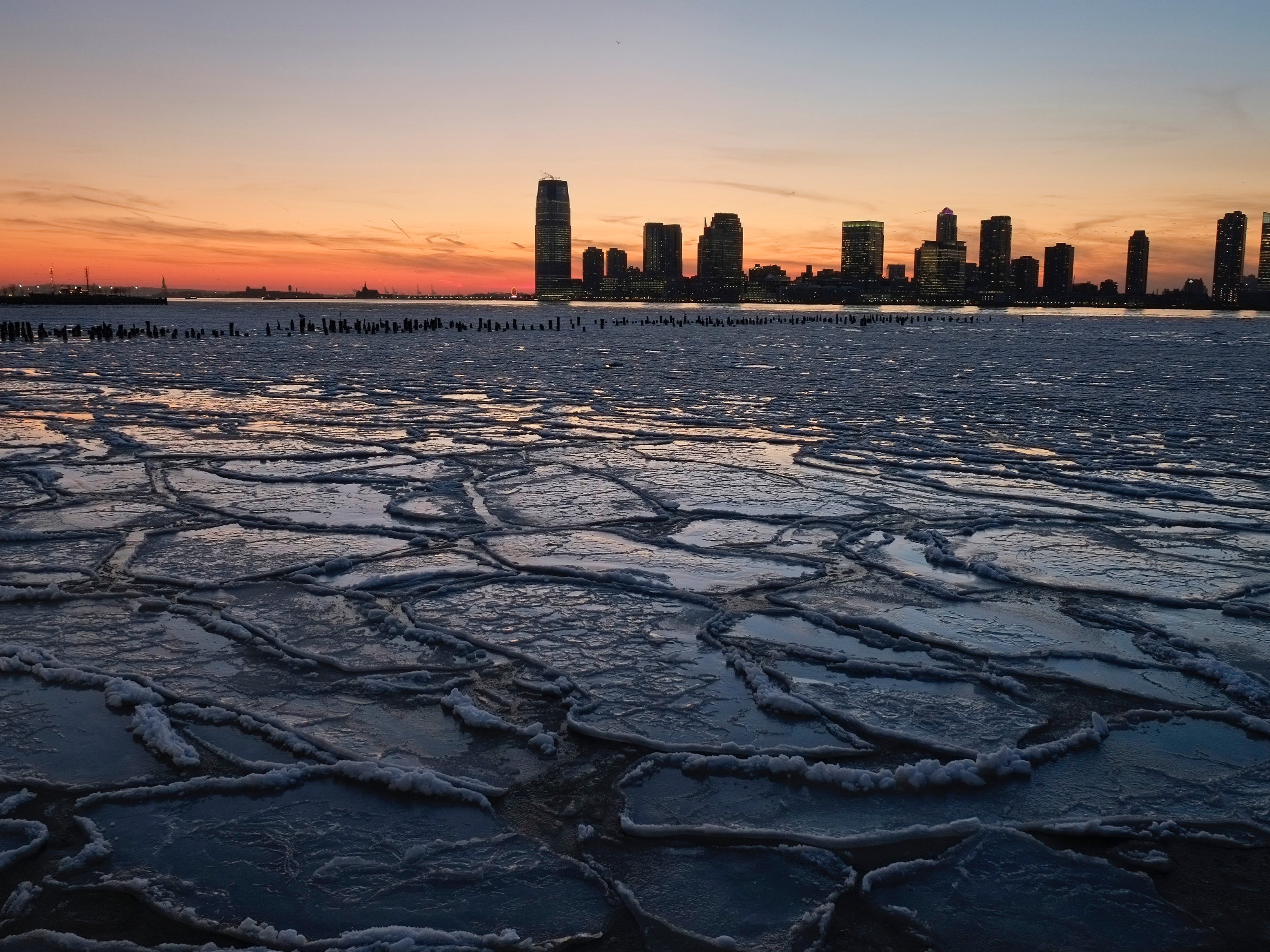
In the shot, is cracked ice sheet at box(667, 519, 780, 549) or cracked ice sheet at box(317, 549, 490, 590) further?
cracked ice sheet at box(667, 519, 780, 549)

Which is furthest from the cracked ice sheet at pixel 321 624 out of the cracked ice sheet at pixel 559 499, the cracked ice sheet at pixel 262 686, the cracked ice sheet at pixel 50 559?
the cracked ice sheet at pixel 559 499

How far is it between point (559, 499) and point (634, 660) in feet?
17.0

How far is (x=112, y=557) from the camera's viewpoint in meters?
8.41

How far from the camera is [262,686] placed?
5.71 metres

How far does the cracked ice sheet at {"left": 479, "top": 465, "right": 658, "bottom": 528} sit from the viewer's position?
1029 cm

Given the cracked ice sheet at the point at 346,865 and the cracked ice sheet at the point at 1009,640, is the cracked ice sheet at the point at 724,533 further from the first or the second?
the cracked ice sheet at the point at 346,865

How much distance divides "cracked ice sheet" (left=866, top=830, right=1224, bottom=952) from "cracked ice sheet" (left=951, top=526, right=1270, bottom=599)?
165 inches

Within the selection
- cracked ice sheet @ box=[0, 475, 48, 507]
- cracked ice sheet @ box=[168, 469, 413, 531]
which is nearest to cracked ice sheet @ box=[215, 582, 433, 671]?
cracked ice sheet @ box=[168, 469, 413, 531]

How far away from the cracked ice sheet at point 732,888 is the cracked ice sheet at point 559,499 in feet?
19.7

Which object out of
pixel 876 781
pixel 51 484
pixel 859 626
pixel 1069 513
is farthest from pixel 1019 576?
pixel 51 484

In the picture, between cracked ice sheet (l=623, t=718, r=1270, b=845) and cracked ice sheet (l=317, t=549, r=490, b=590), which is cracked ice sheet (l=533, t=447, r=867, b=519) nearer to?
cracked ice sheet (l=317, t=549, r=490, b=590)

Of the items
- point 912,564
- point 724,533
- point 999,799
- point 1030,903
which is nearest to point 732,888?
point 1030,903

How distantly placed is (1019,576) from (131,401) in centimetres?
2070

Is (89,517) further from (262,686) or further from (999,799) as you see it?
(999,799)
